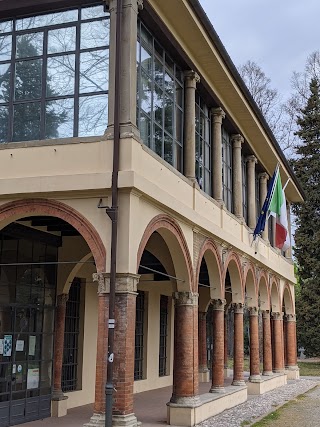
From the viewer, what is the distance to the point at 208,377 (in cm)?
2417

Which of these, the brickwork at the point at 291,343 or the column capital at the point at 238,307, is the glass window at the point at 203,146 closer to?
the column capital at the point at 238,307

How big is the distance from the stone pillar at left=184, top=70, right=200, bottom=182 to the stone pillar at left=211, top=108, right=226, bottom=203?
228 centimetres

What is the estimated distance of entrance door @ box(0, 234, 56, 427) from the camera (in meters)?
12.4

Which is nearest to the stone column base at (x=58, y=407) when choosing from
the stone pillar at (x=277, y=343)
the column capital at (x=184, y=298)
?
the column capital at (x=184, y=298)

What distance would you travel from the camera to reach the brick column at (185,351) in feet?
43.2

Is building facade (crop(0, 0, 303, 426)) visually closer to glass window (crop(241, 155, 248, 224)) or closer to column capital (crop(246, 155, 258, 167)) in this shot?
glass window (crop(241, 155, 248, 224))

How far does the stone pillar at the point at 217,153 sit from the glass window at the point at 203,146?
0.14m

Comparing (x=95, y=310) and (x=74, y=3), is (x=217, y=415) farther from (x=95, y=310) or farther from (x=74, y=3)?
(x=74, y=3)

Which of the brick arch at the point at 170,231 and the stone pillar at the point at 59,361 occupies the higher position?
the brick arch at the point at 170,231

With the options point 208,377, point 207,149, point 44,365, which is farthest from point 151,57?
point 208,377

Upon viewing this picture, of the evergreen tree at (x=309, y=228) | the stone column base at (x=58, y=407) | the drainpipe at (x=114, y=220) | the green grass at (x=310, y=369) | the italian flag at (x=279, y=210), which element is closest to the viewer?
the drainpipe at (x=114, y=220)

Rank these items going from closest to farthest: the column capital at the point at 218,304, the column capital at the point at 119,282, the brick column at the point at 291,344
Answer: the column capital at the point at 119,282, the column capital at the point at 218,304, the brick column at the point at 291,344

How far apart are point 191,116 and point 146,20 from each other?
2916 mm

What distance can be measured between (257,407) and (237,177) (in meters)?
7.02
